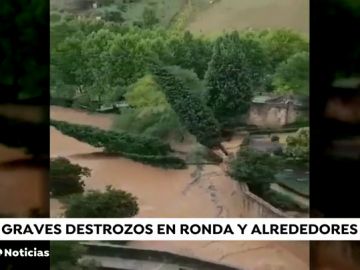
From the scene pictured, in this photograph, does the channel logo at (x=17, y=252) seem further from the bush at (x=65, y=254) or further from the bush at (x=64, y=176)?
the bush at (x=64, y=176)

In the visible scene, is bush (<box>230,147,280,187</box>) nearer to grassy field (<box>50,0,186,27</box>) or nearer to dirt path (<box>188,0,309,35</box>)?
dirt path (<box>188,0,309,35</box>)

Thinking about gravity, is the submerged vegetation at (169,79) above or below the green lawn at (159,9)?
below

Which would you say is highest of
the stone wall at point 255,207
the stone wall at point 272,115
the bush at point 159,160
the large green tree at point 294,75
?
the large green tree at point 294,75

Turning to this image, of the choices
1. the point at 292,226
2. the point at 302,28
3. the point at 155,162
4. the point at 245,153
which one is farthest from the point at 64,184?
the point at 302,28

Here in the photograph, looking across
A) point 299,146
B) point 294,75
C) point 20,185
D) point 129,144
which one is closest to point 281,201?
point 299,146

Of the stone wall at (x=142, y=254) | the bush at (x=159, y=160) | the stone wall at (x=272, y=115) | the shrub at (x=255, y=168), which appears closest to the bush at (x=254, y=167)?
the shrub at (x=255, y=168)

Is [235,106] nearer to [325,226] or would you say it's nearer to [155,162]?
[155,162]
